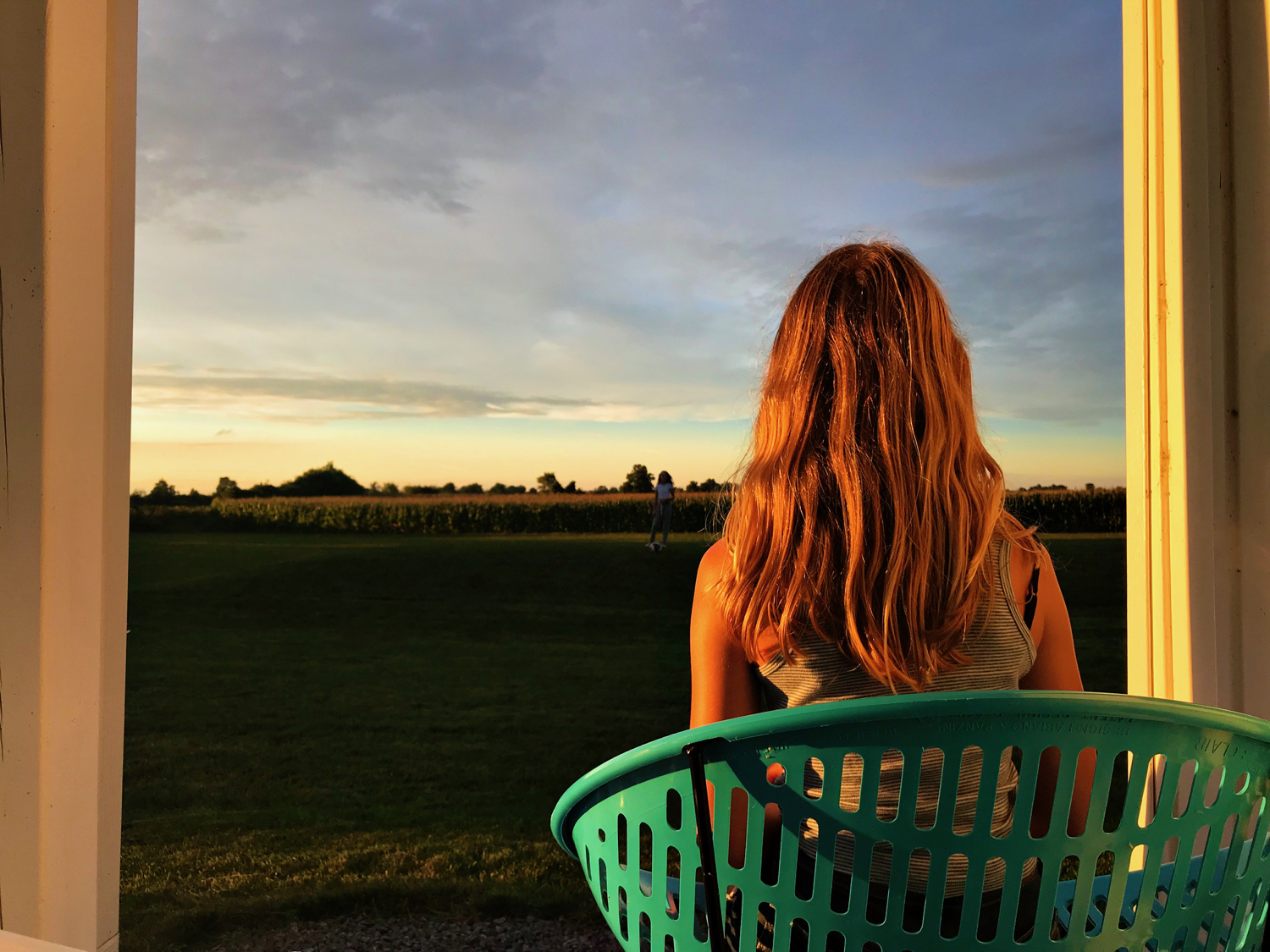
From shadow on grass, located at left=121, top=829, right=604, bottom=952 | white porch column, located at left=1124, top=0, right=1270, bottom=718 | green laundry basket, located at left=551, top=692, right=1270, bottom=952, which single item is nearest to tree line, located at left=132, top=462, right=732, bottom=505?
shadow on grass, located at left=121, top=829, right=604, bottom=952

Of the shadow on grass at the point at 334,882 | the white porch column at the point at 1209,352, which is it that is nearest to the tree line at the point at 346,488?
the shadow on grass at the point at 334,882

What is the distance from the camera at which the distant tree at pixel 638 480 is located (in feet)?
41.7

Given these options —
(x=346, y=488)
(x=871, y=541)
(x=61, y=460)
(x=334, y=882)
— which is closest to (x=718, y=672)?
(x=871, y=541)

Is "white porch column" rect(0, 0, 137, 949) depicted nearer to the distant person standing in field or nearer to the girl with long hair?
the girl with long hair

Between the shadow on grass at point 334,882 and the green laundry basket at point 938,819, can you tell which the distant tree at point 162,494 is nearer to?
the shadow on grass at point 334,882

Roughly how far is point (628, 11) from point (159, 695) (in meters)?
7.92

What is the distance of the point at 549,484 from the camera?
534 inches

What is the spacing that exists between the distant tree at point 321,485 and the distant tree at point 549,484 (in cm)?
332

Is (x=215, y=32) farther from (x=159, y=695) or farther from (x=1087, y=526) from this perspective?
(x=1087, y=526)

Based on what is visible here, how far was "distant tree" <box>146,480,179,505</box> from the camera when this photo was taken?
1268 centimetres

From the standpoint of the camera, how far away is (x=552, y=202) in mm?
14453

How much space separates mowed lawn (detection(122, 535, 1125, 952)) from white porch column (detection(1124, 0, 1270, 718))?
94.3 inches

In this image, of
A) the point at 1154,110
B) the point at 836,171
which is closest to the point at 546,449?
the point at 836,171

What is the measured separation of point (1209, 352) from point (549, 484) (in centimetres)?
1266
